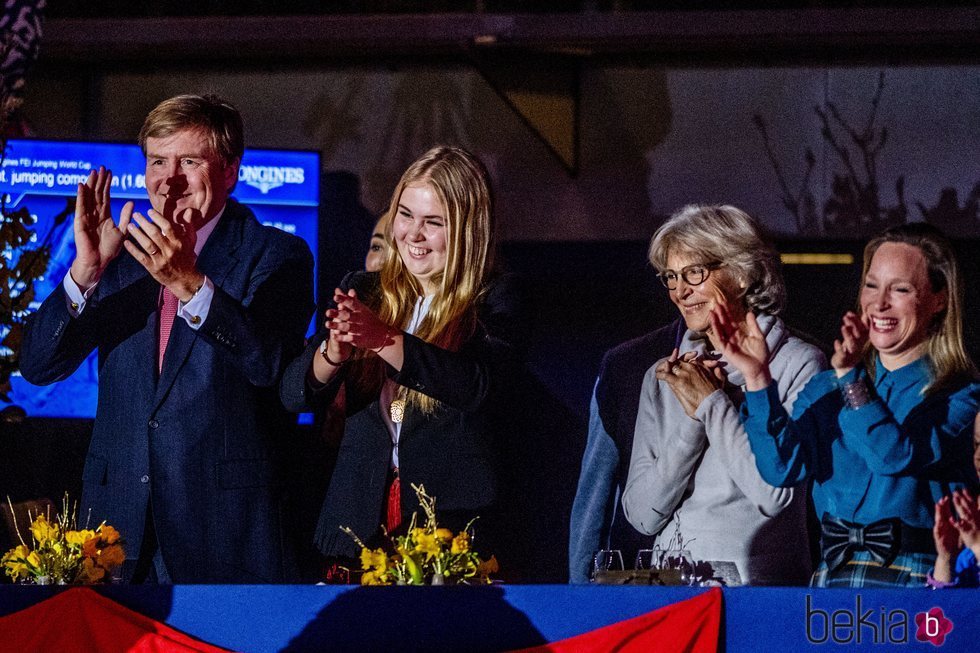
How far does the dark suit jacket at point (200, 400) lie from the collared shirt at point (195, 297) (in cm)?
2

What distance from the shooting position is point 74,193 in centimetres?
534

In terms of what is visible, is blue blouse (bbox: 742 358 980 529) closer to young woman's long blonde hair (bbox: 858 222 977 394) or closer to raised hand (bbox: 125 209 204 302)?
young woman's long blonde hair (bbox: 858 222 977 394)

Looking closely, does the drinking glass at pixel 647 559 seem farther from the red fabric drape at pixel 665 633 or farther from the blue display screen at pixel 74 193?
the blue display screen at pixel 74 193

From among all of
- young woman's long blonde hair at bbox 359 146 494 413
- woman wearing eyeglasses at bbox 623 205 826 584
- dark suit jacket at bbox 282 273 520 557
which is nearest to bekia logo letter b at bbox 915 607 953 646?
woman wearing eyeglasses at bbox 623 205 826 584

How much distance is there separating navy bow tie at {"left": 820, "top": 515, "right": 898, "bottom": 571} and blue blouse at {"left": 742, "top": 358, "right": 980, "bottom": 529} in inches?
1.0

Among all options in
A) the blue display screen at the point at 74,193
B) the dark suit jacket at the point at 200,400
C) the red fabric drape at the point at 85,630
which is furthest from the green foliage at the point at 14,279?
the red fabric drape at the point at 85,630

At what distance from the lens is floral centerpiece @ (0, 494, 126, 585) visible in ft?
10.8

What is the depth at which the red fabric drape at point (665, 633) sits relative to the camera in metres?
3.03

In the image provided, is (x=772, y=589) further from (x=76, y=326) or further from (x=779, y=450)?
(x=76, y=326)

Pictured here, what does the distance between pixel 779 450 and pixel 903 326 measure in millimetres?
474

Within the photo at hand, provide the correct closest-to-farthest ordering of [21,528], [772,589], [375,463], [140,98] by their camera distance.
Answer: [772,589] → [375,463] → [21,528] → [140,98]

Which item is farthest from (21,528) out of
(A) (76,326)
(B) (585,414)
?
(B) (585,414)

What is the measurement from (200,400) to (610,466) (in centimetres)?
116

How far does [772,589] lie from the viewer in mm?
3059
